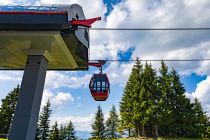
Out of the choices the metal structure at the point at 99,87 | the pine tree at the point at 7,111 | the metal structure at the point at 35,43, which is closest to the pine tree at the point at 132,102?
the pine tree at the point at 7,111

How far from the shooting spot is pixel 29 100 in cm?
838

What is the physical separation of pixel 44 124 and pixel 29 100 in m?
43.2

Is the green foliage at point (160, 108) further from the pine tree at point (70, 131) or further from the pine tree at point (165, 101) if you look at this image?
the pine tree at point (70, 131)

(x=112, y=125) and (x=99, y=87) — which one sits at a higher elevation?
(x=112, y=125)

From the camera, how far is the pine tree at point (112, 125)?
58.7 meters

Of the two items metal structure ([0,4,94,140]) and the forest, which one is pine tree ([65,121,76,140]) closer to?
the forest

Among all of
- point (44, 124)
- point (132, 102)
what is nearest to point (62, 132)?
point (44, 124)

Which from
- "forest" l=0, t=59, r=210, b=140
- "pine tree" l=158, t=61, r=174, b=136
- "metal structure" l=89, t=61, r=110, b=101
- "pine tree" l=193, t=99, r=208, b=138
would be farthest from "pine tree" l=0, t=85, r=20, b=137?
"metal structure" l=89, t=61, r=110, b=101

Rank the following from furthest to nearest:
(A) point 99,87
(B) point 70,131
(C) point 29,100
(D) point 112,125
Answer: (D) point 112,125, (B) point 70,131, (A) point 99,87, (C) point 29,100

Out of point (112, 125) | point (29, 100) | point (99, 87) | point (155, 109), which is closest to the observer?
point (29, 100)

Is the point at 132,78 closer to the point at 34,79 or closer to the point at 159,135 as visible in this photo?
the point at 159,135

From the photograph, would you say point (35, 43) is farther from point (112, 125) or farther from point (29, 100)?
point (112, 125)

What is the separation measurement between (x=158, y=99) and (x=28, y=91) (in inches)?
1347

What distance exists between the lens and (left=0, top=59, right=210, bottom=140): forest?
38.2 meters
